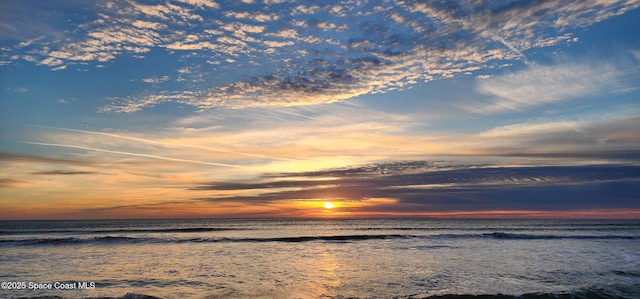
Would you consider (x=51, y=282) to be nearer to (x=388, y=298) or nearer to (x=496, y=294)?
(x=388, y=298)

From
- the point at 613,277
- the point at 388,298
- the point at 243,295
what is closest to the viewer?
the point at 388,298

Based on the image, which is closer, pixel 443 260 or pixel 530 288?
pixel 530 288

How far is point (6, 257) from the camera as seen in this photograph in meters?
27.0

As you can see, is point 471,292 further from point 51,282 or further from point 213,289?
point 51,282

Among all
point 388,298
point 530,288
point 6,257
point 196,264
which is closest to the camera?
point 388,298

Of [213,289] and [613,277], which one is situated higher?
[213,289]

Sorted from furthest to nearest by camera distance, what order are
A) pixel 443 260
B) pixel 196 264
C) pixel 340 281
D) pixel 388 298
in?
pixel 443 260 → pixel 196 264 → pixel 340 281 → pixel 388 298

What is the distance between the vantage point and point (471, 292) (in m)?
14.7

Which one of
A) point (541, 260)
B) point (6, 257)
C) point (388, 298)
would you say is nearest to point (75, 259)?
point (6, 257)

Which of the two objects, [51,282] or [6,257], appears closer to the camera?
[51,282]

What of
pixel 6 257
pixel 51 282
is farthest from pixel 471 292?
pixel 6 257

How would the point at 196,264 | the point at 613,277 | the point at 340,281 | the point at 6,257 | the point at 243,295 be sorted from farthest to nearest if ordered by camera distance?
the point at 6,257 → the point at 196,264 → the point at 613,277 → the point at 340,281 → the point at 243,295

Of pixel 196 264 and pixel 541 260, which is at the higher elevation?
pixel 196 264

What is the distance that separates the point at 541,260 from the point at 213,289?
20.8 metres
